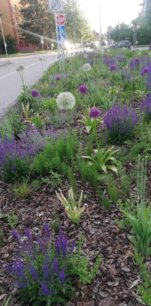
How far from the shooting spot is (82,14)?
63.2 m

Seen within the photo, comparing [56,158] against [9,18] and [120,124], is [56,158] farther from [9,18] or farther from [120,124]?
[9,18]

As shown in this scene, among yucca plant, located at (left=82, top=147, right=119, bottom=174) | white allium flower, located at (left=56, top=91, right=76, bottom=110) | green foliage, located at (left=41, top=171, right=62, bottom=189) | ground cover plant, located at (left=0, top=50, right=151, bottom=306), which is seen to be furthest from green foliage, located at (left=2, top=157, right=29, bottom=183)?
white allium flower, located at (left=56, top=91, right=76, bottom=110)

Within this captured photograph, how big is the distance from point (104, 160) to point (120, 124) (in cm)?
67

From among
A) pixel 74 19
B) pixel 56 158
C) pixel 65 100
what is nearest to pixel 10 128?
pixel 65 100

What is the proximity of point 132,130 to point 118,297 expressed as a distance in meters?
2.32

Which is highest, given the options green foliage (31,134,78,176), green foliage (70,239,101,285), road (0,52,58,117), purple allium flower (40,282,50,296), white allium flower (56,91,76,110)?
white allium flower (56,91,76,110)

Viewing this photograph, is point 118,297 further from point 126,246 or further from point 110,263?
point 126,246

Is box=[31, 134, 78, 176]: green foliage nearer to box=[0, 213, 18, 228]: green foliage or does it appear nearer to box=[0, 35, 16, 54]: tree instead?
box=[0, 213, 18, 228]: green foliage

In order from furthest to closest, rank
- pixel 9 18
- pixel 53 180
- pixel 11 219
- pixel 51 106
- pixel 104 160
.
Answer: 1. pixel 9 18
2. pixel 51 106
3. pixel 104 160
4. pixel 53 180
5. pixel 11 219

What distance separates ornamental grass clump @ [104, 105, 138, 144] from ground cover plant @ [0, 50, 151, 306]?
12 millimetres

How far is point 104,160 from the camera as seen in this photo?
329 centimetres

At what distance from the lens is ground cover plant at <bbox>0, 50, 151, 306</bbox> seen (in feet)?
6.24

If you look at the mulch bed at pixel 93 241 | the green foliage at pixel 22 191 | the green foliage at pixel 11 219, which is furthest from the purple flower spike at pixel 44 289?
the green foliage at pixel 22 191

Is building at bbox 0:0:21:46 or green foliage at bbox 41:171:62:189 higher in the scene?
building at bbox 0:0:21:46
